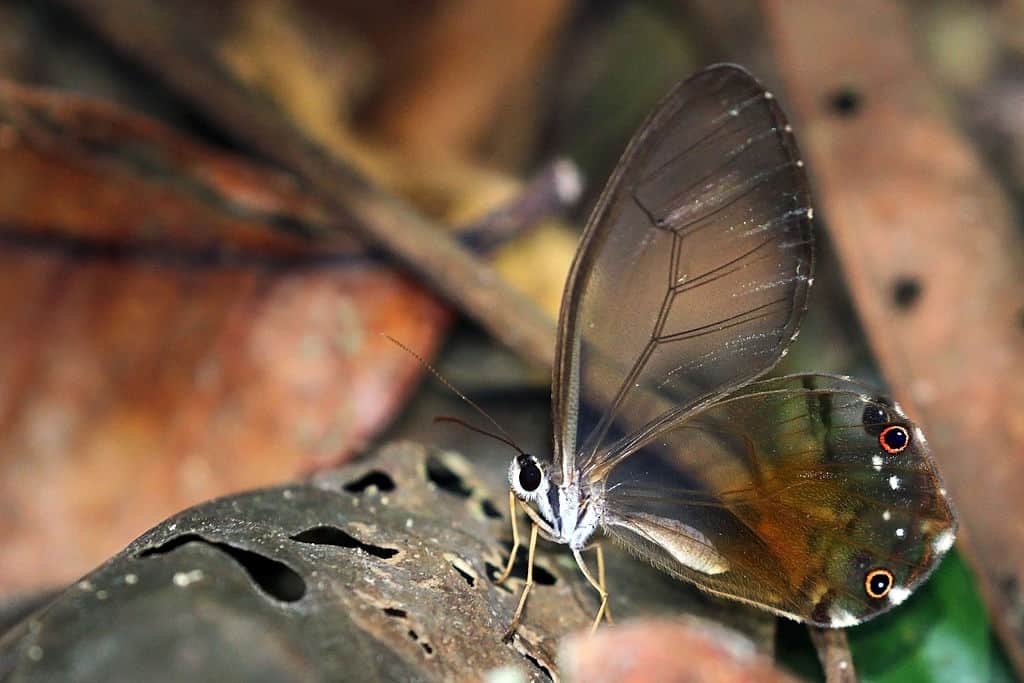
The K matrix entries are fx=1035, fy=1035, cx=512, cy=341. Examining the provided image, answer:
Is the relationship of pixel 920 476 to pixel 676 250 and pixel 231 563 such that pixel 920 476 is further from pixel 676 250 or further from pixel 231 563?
pixel 231 563

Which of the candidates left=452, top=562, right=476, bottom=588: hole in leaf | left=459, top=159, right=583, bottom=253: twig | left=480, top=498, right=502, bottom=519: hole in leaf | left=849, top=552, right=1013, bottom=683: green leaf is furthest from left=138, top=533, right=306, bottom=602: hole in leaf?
left=459, top=159, right=583, bottom=253: twig

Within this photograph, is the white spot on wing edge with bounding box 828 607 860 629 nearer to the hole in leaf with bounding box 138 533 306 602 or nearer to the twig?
the hole in leaf with bounding box 138 533 306 602

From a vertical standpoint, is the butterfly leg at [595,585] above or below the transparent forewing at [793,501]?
below

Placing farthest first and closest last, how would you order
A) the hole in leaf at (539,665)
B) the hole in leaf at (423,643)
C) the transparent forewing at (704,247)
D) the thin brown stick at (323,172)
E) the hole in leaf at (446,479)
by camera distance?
the thin brown stick at (323,172) → the hole in leaf at (446,479) → the transparent forewing at (704,247) → the hole in leaf at (539,665) → the hole in leaf at (423,643)

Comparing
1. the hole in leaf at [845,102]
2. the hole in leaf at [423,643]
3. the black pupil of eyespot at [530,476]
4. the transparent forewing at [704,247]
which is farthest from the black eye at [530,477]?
the hole in leaf at [845,102]

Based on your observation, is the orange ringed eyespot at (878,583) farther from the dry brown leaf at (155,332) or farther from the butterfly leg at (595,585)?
the dry brown leaf at (155,332)
